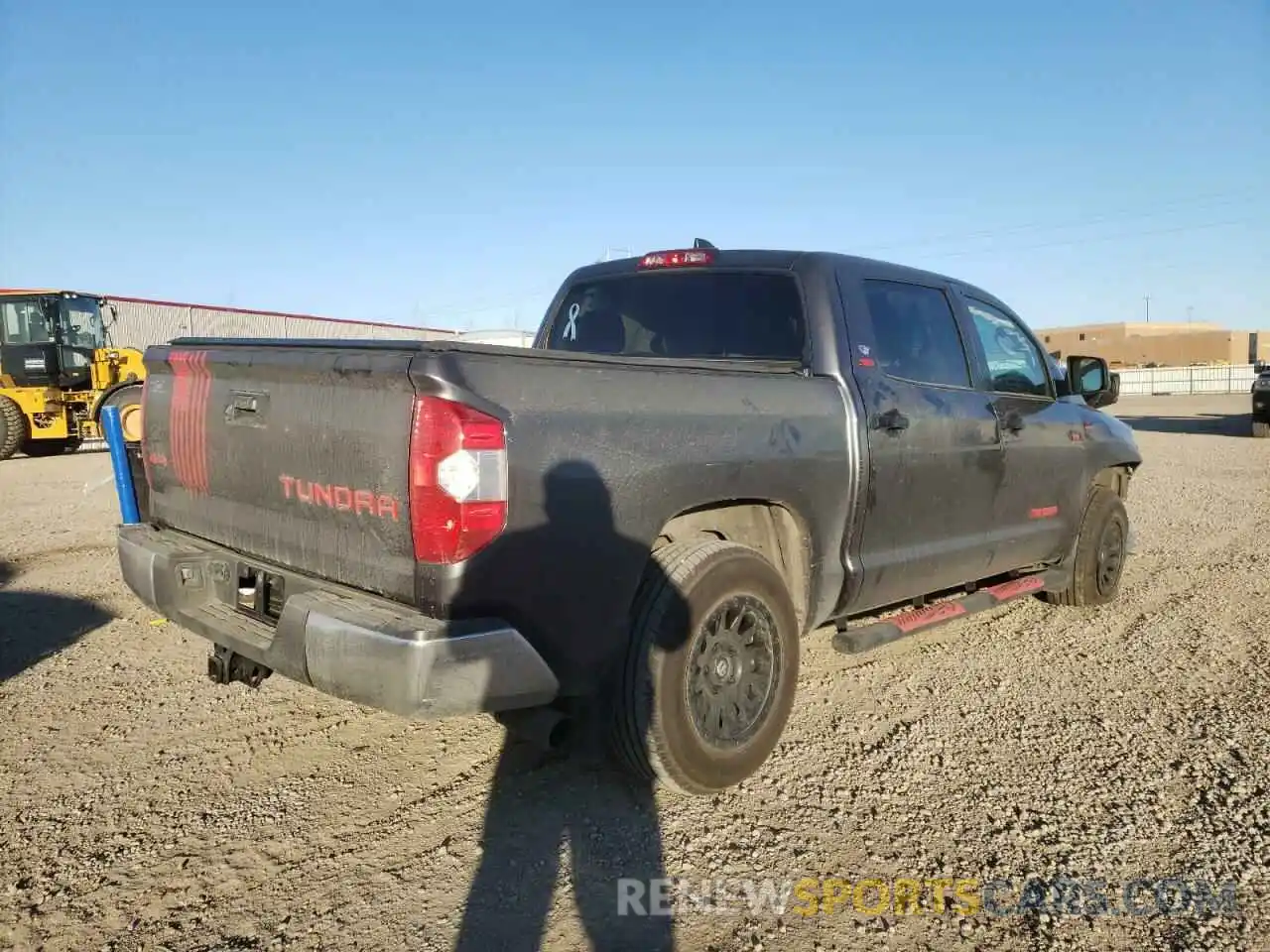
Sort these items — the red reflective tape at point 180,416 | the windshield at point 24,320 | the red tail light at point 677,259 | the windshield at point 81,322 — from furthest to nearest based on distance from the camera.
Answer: the windshield at point 81,322 < the windshield at point 24,320 < the red tail light at point 677,259 < the red reflective tape at point 180,416

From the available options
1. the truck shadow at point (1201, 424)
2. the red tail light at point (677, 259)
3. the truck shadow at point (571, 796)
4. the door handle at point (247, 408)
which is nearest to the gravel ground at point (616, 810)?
the truck shadow at point (571, 796)

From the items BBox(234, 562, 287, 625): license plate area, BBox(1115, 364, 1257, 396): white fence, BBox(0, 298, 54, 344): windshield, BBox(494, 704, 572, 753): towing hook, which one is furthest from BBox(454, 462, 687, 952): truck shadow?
BBox(1115, 364, 1257, 396): white fence

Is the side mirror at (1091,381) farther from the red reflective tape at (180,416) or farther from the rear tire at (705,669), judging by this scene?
the red reflective tape at (180,416)

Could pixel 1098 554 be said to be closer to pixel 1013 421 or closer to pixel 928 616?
pixel 1013 421

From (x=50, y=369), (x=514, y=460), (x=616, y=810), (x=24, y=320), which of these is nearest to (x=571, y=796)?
(x=616, y=810)

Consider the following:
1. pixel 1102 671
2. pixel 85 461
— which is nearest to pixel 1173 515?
pixel 1102 671

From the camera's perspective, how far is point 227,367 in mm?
3182

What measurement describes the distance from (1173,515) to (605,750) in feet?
26.2

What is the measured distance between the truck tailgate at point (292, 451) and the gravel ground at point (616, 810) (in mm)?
892

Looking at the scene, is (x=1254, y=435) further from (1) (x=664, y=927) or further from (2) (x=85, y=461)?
(2) (x=85, y=461)

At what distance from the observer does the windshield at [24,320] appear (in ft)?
55.4

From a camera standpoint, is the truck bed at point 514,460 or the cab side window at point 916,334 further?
the cab side window at point 916,334

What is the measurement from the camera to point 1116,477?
590 cm

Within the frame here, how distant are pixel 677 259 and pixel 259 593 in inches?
93.7
